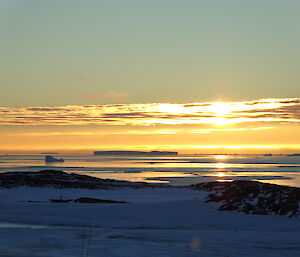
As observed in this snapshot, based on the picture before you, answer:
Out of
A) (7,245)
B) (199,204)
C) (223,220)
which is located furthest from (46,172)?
(7,245)

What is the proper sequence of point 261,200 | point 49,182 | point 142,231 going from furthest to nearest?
point 49,182, point 261,200, point 142,231

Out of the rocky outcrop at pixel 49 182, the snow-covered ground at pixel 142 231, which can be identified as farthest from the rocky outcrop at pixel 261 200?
the rocky outcrop at pixel 49 182

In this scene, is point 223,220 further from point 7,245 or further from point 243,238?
point 7,245

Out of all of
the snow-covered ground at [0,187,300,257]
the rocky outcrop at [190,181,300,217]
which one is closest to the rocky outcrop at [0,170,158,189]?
the snow-covered ground at [0,187,300,257]

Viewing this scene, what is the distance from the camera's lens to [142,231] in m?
19.1

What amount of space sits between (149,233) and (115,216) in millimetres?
6145

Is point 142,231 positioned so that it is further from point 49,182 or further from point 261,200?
point 49,182

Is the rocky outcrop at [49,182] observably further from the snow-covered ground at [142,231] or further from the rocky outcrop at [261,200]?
the rocky outcrop at [261,200]

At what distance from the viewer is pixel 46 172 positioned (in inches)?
2101

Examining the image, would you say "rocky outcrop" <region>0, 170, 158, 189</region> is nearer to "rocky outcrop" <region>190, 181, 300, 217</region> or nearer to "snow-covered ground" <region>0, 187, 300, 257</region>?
"snow-covered ground" <region>0, 187, 300, 257</region>

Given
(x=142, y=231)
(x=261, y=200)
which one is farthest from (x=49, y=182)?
(x=142, y=231)

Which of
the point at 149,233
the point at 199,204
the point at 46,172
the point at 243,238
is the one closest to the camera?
the point at 243,238

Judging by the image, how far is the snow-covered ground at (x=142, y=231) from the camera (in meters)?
14.3

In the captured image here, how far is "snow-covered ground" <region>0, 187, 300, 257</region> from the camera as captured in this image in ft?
46.9
